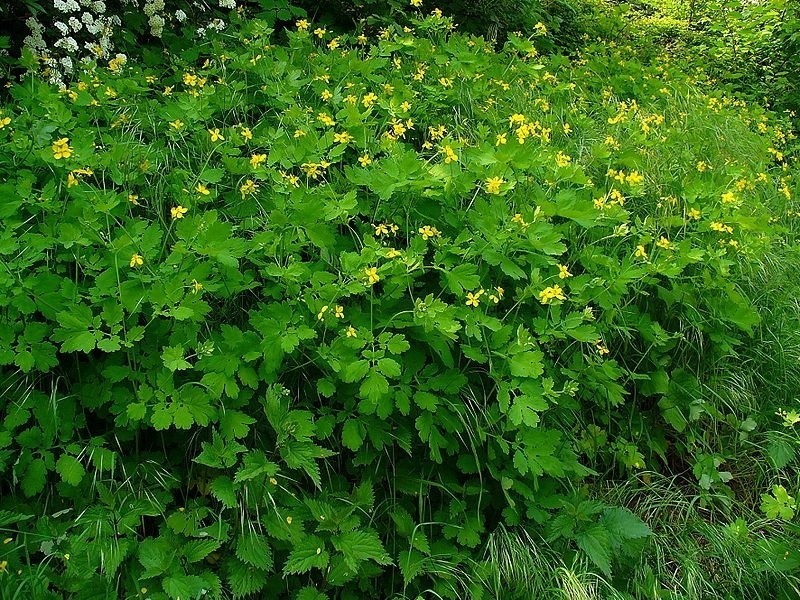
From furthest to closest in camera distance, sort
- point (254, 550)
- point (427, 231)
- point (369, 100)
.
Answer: point (369, 100) < point (427, 231) < point (254, 550)

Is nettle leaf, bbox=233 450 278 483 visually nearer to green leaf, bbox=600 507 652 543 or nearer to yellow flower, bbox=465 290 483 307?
yellow flower, bbox=465 290 483 307

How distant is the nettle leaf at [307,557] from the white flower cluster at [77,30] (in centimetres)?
268

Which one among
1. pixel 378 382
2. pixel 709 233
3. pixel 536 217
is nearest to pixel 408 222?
pixel 536 217

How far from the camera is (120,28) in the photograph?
3865 millimetres

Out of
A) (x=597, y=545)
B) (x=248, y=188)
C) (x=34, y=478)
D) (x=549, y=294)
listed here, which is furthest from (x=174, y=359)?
(x=597, y=545)

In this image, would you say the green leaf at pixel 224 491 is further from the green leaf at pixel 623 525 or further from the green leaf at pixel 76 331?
the green leaf at pixel 623 525

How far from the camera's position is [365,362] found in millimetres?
1988

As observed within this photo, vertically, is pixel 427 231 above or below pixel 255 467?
above

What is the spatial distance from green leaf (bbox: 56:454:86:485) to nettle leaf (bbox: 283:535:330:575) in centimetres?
67

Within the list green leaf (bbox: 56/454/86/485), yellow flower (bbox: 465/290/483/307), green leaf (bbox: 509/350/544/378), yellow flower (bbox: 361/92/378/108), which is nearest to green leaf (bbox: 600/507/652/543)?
green leaf (bbox: 509/350/544/378)

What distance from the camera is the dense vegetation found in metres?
2.01

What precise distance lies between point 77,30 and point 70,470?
103 inches

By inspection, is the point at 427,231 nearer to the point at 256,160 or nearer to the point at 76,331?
the point at 256,160

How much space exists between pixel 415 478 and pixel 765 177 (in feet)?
9.72
